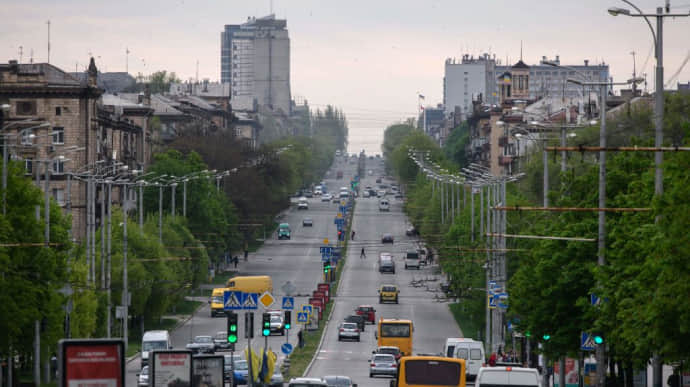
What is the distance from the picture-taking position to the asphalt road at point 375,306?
69.6 m

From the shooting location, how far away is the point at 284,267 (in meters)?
131

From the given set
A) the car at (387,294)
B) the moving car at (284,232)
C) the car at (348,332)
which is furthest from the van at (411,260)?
the car at (348,332)

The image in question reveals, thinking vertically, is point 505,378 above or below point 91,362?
below

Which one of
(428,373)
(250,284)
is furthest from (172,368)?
(250,284)

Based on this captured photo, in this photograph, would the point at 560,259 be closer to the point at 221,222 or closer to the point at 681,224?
the point at 681,224

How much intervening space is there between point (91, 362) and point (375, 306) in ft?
261

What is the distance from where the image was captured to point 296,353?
7350cm

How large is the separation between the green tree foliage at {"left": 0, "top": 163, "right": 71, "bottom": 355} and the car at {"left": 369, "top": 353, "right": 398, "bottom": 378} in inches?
534

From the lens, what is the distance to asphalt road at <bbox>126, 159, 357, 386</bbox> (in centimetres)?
8444

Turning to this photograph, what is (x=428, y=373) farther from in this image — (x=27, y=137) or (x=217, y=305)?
(x=217, y=305)

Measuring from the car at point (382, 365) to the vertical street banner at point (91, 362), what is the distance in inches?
1421

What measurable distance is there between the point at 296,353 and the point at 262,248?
7316cm

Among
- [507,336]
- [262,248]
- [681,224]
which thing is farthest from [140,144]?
[681,224]

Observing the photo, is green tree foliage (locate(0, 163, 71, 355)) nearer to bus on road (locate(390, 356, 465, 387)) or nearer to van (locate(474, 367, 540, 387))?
bus on road (locate(390, 356, 465, 387))
